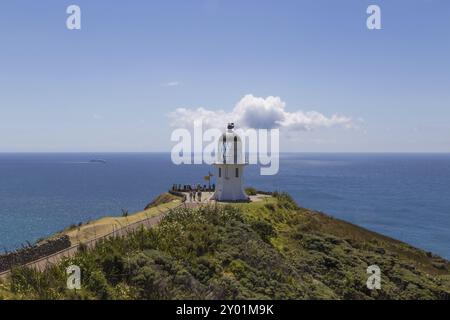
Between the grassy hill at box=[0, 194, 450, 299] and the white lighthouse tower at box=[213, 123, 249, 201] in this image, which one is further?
the white lighthouse tower at box=[213, 123, 249, 201]

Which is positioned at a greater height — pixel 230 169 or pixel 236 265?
pixel 230 169

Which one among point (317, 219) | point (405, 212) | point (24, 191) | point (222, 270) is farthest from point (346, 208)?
point (24, 191)

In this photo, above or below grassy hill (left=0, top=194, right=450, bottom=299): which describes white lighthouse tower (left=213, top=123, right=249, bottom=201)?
above

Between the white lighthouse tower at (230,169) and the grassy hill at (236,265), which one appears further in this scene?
the white lighthouse tower at (230,169)

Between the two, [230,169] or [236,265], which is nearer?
[236,265]

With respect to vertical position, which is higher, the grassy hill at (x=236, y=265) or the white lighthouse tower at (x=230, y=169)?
the white lighthouse tower at (x=230, y=169)
